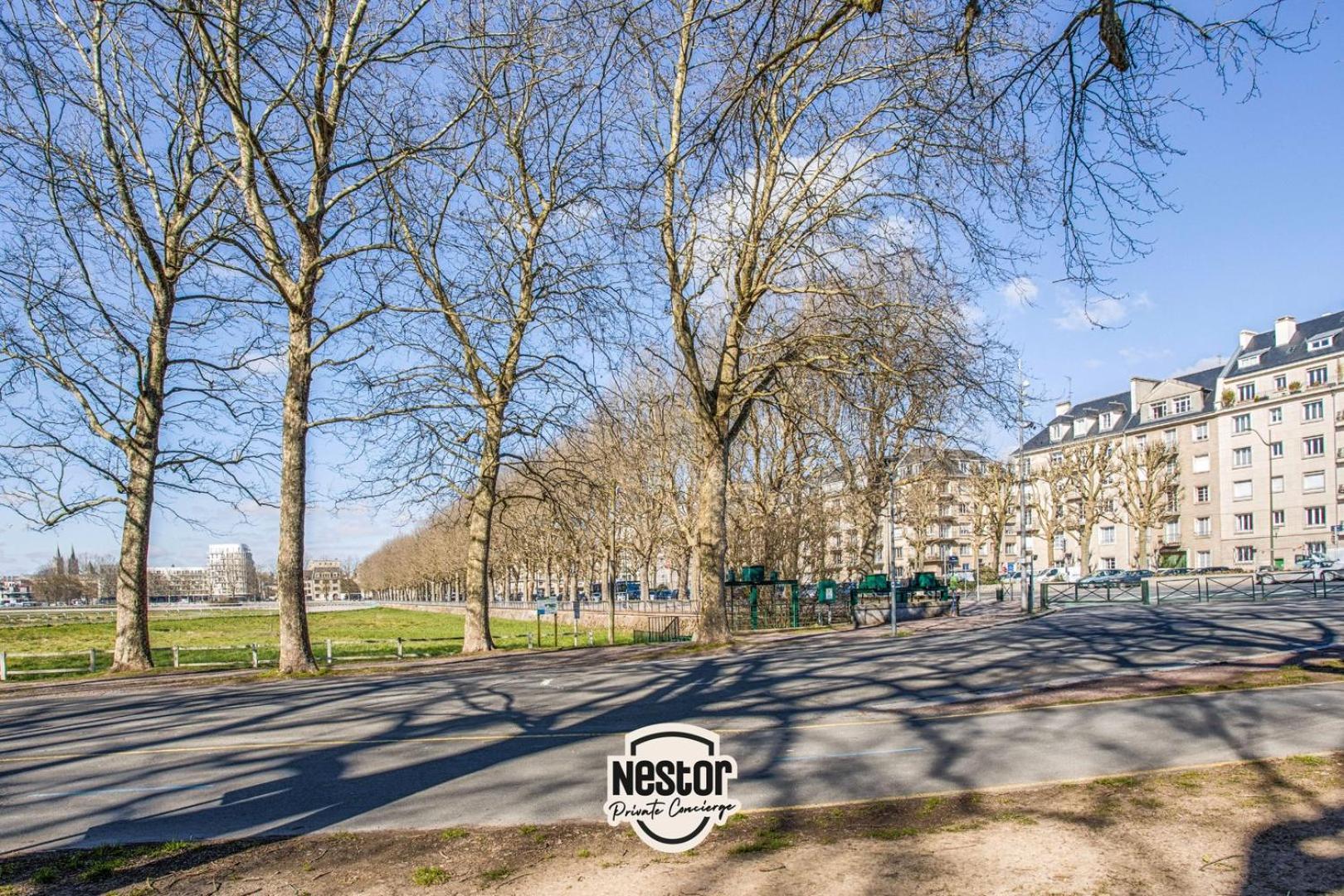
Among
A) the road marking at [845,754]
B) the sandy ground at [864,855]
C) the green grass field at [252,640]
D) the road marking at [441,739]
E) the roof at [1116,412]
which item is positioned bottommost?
the green grass field at [252,640]

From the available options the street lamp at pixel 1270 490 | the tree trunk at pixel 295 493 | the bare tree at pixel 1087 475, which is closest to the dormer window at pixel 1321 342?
the street lamp at pixel 1270 490

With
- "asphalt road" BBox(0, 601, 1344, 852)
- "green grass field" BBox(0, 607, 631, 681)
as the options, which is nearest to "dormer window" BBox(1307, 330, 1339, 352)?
"green grass field" BBox(0, 607, 631, 681)

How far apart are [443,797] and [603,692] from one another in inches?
235

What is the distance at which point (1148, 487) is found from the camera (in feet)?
210

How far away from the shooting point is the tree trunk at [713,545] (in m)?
21.1

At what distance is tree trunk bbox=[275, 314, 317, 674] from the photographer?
61.0ft

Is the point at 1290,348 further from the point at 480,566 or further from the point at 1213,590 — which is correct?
the point at 480,566

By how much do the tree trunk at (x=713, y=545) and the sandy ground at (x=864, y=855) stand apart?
1416cm

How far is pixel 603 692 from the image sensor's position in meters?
13.5

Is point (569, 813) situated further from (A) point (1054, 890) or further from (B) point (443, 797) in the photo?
(A) point (1054, 890)

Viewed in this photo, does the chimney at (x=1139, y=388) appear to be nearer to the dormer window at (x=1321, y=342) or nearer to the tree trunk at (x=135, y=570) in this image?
the dormer window at (x=1321, y=342)

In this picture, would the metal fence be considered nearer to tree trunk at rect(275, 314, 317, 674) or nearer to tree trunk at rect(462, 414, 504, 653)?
tree trunk at rect(462, 414, 504, 653)

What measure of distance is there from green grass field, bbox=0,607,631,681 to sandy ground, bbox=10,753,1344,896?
19853 millimetres

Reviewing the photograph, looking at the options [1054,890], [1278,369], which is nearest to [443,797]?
[1054,890]
